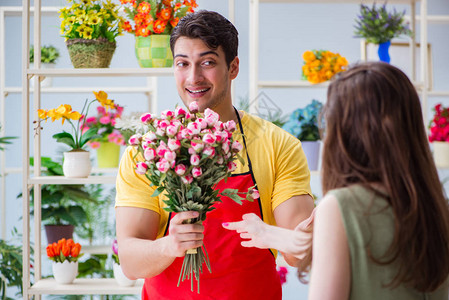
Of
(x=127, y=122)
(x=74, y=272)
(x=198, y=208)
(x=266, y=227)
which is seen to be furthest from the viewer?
(x=74, y=272)

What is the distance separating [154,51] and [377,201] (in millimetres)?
2033

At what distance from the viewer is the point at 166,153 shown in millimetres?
1560

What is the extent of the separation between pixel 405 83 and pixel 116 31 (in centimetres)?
221

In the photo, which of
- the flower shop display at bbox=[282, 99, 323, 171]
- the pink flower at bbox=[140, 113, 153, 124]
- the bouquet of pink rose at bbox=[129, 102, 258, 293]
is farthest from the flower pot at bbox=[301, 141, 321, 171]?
the pink flower at bbox=[140, 113, 153, 124]

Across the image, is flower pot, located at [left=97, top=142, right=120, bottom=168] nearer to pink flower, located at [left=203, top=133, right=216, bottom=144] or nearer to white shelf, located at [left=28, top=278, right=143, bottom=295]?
white shelf, located at [left=28, top=278, right=143, bottom=295]

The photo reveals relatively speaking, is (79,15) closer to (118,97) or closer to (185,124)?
(185,124)

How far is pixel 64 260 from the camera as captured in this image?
315 cm

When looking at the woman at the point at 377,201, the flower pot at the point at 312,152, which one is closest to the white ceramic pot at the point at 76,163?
the flower pot at the point at 312,152

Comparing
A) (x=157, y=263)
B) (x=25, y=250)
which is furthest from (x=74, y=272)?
(x=157, y=263)

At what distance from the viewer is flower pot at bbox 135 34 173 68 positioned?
2.92 metres

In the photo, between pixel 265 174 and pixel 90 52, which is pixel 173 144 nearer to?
pixel 265 174

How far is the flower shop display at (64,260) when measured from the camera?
313 cm

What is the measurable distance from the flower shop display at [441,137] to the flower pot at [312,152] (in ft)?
3.76

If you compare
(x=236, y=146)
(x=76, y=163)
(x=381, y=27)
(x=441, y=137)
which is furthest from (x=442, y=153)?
(x=236, y=146)
